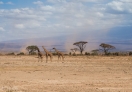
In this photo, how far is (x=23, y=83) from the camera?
50.8 feet

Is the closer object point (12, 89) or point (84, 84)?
point (12, 89)

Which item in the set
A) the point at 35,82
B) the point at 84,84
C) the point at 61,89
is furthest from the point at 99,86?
the point at 35,82

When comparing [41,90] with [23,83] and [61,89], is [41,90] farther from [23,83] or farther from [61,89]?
[23,83]

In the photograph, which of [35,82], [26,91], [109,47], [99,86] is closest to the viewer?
[26,91]

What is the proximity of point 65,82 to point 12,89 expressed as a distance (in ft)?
10.6

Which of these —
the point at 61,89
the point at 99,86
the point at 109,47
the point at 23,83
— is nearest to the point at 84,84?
the point at 99,86

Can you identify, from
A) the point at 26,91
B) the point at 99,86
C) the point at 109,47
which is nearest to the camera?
the point at 26,91

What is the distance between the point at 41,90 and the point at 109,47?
56.2 m

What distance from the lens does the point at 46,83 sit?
1559 centimetres

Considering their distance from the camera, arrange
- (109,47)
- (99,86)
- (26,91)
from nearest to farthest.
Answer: (26,91)
(99,86)
(109,47)

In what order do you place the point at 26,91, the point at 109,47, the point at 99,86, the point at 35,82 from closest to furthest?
1. the point at 26,91
2. the point at 99,86
3. the point at 35,82
4. the point at 109,47

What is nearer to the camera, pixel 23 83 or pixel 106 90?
pixel 106 90

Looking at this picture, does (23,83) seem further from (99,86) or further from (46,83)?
(99,86)

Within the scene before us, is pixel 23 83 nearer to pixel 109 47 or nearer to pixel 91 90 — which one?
pixel 91 90
